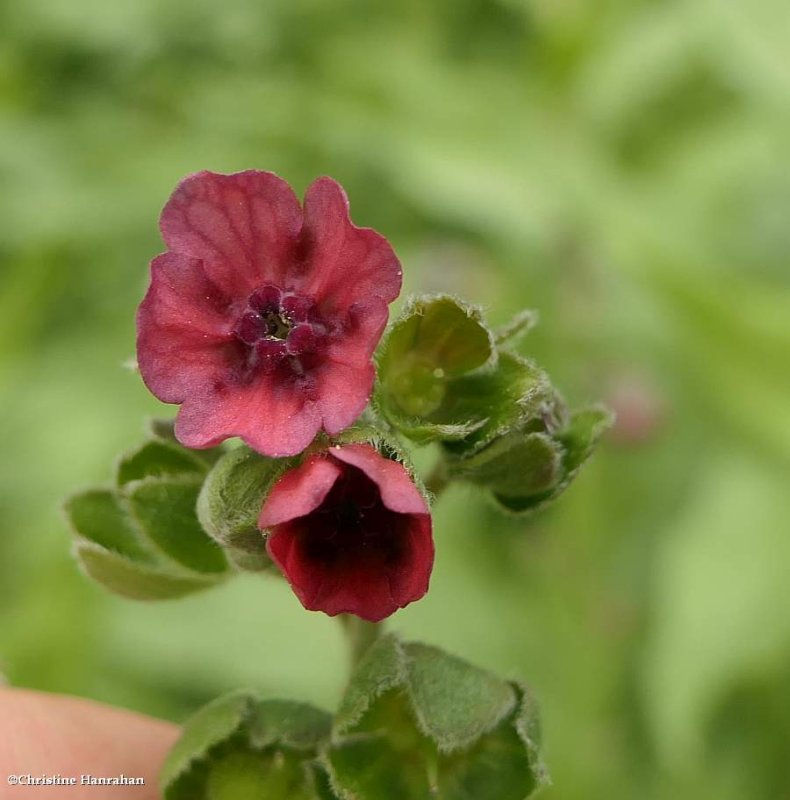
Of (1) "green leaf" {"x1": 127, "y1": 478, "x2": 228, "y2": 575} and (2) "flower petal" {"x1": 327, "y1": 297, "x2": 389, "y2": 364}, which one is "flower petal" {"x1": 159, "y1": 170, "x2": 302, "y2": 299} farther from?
(1) "green leaf" {"x1": 127, "y1": 478, "x2": 228, "y2": 575}

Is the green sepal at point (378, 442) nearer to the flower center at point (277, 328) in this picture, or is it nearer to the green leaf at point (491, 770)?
the flower center at point (277, 328)

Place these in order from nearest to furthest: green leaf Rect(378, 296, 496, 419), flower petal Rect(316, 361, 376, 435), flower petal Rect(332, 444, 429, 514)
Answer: flower petal Rect(332, 444, 429, 514) < flower petal Rect(316, 361, 376, 435) < green leaf Rect(378, 296, 496, 419)

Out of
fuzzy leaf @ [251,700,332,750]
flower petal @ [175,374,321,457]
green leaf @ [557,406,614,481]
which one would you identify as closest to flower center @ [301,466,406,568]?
flower petal @ [175,374,321,457]

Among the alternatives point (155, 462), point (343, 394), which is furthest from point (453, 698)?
point (155, 462)

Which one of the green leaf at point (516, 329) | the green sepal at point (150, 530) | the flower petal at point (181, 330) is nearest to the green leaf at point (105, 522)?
the green sepal at point (150, 530)

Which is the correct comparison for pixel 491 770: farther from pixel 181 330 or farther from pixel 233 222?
pixel 233 222

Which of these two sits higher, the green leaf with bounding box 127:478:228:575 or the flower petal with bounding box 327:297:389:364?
the flower petal with bounding box 327:297:389:364

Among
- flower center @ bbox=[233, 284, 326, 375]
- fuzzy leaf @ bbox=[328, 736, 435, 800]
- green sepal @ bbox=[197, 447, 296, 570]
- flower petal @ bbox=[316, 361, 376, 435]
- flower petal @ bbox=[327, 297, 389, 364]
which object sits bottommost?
fuzzy leaf @ bbox=[328, 736, 435, 800]

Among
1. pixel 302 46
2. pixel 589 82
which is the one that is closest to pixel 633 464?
pixel 589 82
